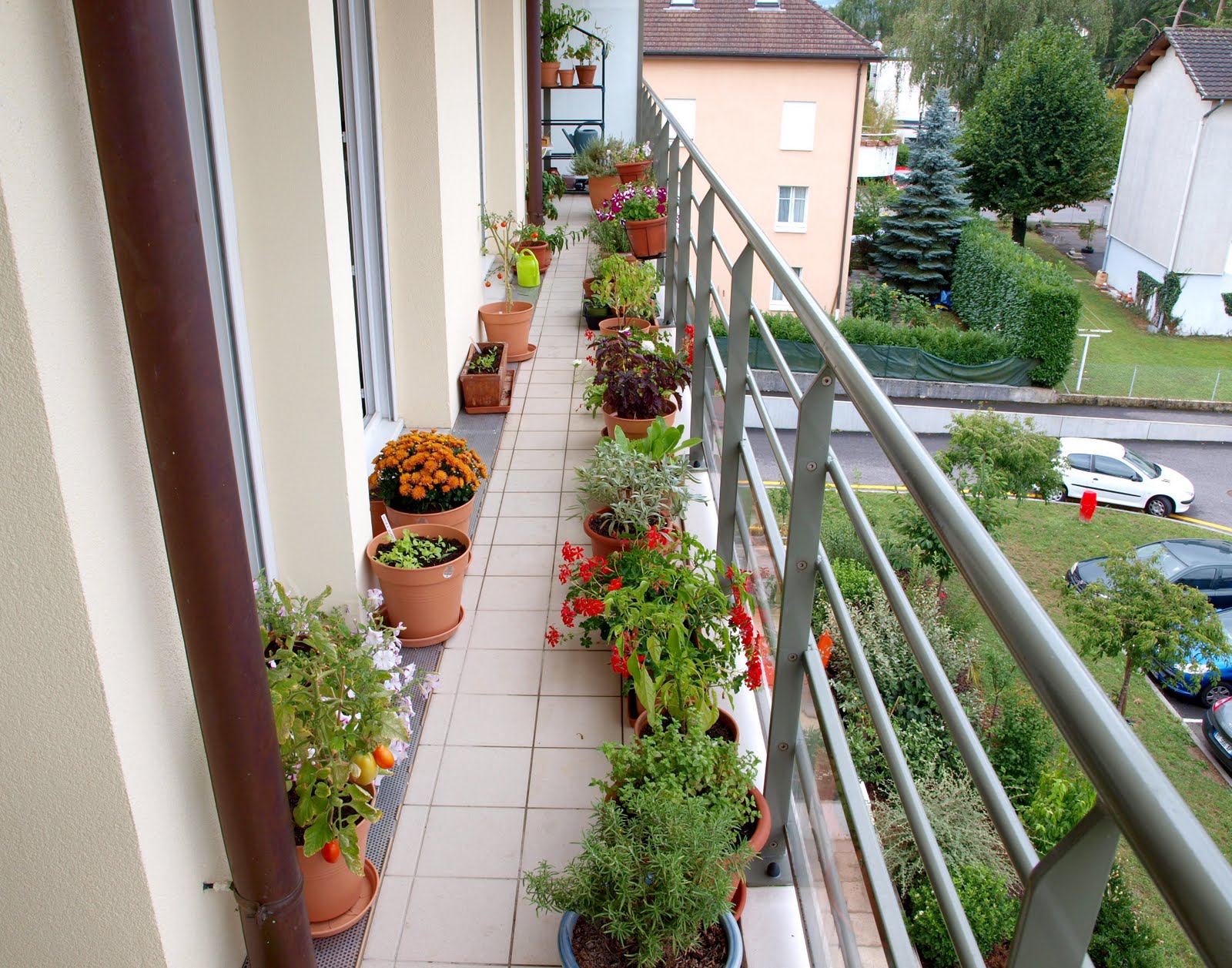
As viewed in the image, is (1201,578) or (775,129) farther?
(775,129)

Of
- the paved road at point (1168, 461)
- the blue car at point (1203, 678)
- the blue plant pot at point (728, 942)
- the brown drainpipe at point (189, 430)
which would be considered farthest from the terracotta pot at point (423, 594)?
the paved road at point (1168, 461)

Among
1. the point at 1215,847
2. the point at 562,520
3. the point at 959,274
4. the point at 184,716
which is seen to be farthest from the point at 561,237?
the point at 959,274

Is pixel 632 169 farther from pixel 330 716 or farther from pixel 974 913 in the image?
pixel 330 716

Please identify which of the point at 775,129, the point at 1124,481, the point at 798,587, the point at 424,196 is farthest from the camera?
the point at 775,129

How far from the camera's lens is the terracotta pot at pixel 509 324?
18.0ft

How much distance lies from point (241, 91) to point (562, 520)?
1853 millimetres

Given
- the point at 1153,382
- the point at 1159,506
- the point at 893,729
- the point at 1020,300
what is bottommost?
the point at 1159,506

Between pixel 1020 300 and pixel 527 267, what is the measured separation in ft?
52.7

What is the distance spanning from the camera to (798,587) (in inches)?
64.3

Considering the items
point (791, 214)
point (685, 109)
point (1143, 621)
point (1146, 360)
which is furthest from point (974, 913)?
point (685, 109)

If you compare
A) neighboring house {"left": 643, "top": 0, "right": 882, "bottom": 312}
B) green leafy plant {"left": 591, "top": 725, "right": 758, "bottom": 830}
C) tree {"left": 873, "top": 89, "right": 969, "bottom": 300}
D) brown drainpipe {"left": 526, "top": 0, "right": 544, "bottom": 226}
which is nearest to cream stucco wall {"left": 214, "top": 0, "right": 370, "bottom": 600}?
green leafy plant {"left": 591, "top": 725, "right": 758, "bottom": 830}

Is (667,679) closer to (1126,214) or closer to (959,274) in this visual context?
(959,274)

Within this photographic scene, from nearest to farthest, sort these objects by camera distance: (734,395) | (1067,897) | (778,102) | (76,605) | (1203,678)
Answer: (1067,897) < (76,605) < (734,395) < (1203,678) < (778,102)

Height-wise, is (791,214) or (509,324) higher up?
(509,324)
